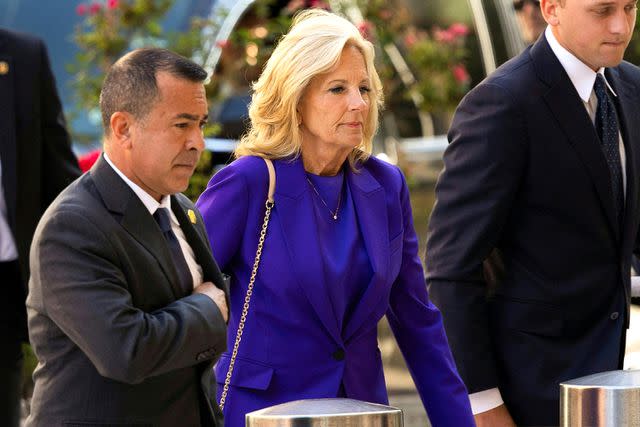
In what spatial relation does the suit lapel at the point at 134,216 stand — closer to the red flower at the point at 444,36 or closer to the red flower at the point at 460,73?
the red flower at the point at 444,36

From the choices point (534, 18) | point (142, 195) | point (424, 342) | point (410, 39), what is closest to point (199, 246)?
point (142, 195)

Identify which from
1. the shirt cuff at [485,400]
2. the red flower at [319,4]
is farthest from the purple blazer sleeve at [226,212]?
the red flower at [319,4]

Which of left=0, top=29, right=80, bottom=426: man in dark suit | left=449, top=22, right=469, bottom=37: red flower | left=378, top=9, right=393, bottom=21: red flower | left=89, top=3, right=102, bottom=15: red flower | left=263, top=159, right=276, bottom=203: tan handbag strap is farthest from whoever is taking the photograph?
left=449, top=22, right=469, bottom=37: red flower

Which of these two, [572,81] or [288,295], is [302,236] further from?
[572,81]

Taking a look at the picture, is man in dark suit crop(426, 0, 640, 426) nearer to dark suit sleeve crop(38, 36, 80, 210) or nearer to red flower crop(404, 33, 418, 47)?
dark suit sleeve crop(38, 36, 80, 210)

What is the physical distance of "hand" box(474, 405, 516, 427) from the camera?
443cm

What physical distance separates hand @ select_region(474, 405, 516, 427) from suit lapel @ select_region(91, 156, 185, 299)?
128cm

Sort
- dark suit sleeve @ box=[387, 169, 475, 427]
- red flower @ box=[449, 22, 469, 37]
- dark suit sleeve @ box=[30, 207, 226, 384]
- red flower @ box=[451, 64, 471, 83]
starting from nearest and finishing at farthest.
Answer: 1. dark suit sleeve @ box=[30, 207, 226, 384]
2. dark suit sleeve @ box=[387, 169, 475, 427]
3. red flower @ box=[449, 22, 469, 37]
4. red flower @ box=[451, 64, 471, 83]

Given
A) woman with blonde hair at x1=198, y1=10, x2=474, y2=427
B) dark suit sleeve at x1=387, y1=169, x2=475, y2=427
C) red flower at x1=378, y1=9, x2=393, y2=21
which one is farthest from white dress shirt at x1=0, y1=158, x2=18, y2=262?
red flower at x1=378, y1=9, x2=393, y2=21

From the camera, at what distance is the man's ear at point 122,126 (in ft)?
11.6

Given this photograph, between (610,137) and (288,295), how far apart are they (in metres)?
1.08

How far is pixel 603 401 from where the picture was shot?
11.0ft

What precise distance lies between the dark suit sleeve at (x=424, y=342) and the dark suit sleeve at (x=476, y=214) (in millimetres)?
78

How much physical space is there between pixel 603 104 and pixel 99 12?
5339 mm
